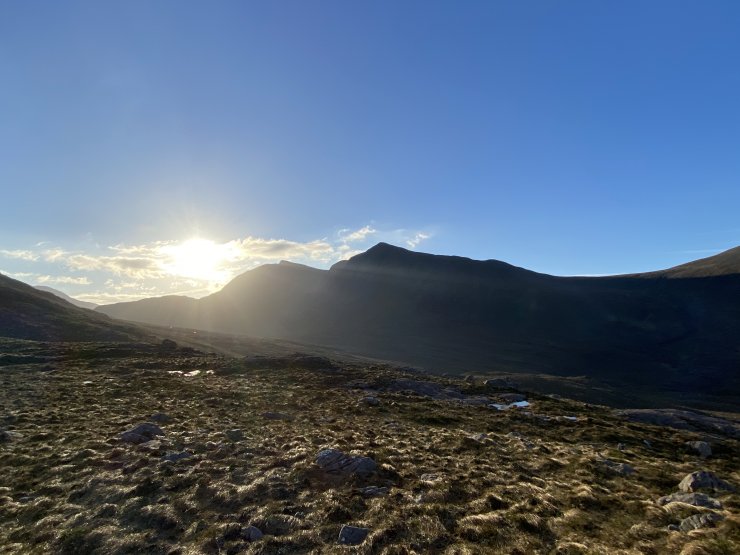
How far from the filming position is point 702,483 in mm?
16406

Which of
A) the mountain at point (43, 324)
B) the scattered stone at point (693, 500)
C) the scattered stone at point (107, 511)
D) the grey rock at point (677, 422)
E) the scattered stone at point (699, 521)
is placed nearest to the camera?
the scattered stone at point (699, 521)

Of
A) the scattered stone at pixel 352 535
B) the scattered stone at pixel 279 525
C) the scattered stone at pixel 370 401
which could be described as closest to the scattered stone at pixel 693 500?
the scattered stone at pixel 352 535

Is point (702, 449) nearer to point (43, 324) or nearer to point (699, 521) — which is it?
point (699, 521)

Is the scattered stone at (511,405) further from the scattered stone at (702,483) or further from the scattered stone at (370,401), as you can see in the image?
the scattered stone at (702,483)

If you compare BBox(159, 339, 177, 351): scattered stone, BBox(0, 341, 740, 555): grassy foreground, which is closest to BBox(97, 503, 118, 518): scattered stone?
BBox(0, 341, 740, 555): grassy foreground

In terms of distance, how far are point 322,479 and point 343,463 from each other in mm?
1623

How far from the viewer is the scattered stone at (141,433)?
2053 cm

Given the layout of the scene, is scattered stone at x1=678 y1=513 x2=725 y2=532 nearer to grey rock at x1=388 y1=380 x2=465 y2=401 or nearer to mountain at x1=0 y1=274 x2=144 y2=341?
grey rock at x1=388 y1=380 x2=465 y2=401

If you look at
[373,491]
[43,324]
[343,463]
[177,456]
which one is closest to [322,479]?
[343,463]

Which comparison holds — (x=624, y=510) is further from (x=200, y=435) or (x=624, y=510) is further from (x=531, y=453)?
(x=200, y=435)

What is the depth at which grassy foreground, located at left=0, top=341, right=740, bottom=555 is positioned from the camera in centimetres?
1195

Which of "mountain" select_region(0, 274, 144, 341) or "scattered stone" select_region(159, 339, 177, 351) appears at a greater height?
"mountain" select_region(0, 274, 144, 341)

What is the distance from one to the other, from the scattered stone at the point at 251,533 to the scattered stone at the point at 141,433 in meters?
10.9

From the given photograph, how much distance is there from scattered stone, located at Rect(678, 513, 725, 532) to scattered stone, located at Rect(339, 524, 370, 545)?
30.2ft
